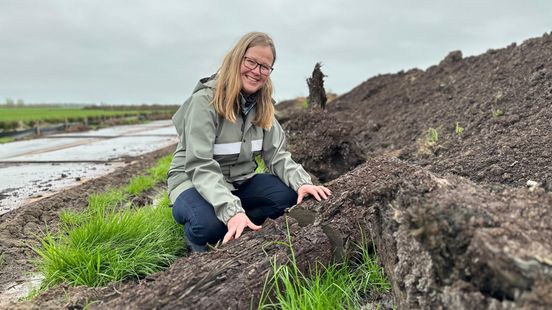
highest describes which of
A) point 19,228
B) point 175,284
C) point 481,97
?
point 481,97

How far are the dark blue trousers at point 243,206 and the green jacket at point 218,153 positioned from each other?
2.9 inches

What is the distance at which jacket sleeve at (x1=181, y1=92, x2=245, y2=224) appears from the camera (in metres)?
2.57

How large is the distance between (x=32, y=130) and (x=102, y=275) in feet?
51.0

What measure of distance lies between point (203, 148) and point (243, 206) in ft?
2.32

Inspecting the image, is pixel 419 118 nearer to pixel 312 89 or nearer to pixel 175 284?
pixel 312 89

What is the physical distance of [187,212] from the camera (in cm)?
273

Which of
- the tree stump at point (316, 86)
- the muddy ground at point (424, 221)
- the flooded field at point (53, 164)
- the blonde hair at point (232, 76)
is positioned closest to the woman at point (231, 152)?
the blonde hair at point (232, 76)

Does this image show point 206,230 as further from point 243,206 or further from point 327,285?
point 327,285

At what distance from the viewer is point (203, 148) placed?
8.68 feet

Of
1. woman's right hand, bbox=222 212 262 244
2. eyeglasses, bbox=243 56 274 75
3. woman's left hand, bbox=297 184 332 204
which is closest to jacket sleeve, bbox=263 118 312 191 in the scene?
woman's left hand, bbox=297 184 332 204

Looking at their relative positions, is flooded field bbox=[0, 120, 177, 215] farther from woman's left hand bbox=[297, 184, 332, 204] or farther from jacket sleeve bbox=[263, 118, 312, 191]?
woman's left hand bbox=[297, 184, 332, 204]

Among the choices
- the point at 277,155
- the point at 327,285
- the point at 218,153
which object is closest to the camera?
the point at 327,285

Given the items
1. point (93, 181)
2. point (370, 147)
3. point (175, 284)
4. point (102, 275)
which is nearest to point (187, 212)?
point (102, 275)

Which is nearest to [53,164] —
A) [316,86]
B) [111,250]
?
[316,86]
